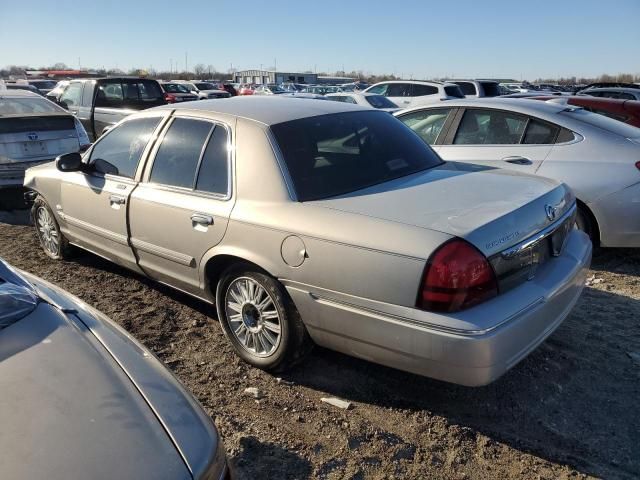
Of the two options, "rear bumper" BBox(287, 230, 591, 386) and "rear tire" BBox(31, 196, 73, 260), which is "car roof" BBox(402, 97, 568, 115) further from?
"rear tire" BBox(31, 196, 73, 260)

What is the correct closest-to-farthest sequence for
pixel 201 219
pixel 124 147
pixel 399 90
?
pixel 201 219, pixel 124 147, pixel 399 90

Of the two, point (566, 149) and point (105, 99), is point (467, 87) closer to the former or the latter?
point (105, 99)

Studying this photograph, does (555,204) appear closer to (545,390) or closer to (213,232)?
(545,390)

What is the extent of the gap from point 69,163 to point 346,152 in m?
2.38

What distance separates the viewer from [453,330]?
2.43 meters

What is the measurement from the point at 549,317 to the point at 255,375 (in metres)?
1.73

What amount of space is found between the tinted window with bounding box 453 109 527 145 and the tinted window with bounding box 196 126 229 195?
3.19 meters

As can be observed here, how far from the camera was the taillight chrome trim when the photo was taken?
2.62 meters

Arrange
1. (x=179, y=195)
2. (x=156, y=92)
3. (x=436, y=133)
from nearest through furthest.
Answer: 1. (x=179, y=195)
2. (x=436, y=133)
3. (x=156, y=92)

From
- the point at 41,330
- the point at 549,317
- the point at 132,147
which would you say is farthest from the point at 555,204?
the point at 132,147

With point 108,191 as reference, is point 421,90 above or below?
above

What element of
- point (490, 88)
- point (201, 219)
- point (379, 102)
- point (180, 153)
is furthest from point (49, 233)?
point (490, 88)

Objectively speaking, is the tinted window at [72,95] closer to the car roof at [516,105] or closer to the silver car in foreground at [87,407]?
the car roof at [516,105]

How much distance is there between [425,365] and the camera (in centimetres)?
258
